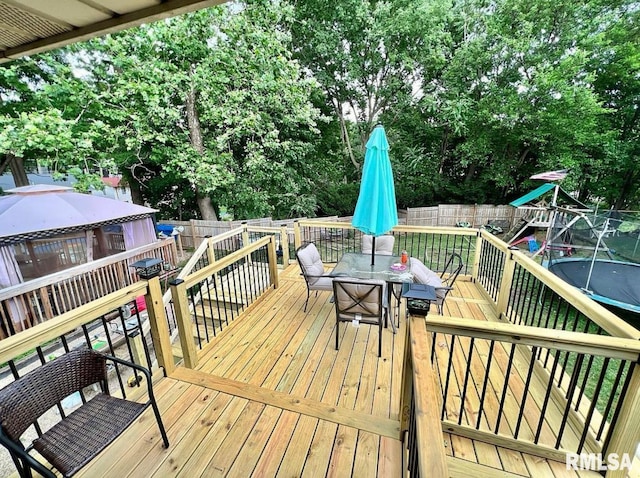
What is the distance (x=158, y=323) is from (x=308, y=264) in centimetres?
190

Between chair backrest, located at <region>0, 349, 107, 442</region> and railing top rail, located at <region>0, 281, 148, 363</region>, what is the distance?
0.50 feet

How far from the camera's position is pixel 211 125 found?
30.9 ft

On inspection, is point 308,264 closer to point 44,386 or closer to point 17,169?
point 44,386

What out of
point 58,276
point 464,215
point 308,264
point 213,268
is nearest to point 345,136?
point 464,215

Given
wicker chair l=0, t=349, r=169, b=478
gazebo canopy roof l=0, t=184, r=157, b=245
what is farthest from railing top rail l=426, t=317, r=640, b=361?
gazebo canopy roof l=0, t=184, r=157, b=245

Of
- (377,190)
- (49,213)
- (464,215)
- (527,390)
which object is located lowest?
(464,215)

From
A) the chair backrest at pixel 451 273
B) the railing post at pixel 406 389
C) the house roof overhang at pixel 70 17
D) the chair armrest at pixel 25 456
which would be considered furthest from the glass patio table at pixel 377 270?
the house roof overhang at pixel 70 17

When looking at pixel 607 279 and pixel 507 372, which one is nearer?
pixel 507 372

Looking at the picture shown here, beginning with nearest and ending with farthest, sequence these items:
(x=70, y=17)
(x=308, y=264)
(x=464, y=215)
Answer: (x=70, y=17) < (x=308, y=264) < (x=464, y=215)

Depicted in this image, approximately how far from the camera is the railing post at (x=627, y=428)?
1.38 m

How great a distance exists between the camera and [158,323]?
2.35 m

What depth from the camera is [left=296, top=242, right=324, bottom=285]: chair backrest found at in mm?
3688

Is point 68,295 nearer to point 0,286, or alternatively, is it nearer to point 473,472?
point 0,286

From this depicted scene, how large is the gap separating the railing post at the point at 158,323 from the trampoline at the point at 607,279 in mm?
6948
